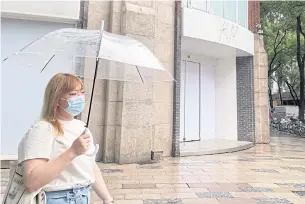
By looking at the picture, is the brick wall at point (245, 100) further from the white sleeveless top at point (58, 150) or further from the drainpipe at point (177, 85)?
the white sleeveless top at point (58, 150)

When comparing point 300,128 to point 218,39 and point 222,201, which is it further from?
point 222,201

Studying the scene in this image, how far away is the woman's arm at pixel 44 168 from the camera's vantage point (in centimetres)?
130

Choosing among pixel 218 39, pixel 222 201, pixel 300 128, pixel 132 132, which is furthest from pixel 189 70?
pixel 300 128

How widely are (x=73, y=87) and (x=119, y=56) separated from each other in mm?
639

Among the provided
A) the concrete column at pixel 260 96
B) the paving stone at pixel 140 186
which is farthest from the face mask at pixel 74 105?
the concrete column at pixel 260 96

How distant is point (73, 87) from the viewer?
152 centimetres

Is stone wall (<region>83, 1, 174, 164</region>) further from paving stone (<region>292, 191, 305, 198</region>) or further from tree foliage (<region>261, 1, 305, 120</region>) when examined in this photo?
tree foliage (<region>261, 1, 305, 120</region>)

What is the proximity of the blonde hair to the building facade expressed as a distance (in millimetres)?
2259

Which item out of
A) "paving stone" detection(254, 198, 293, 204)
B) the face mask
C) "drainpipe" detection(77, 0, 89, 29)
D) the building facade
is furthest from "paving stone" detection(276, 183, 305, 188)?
"drainpipe" detection(77, 0, 89, 29)

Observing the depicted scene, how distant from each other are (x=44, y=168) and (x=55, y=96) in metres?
0.37

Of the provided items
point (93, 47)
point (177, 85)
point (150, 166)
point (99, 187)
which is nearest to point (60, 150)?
point (99, 187)

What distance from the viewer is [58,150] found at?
142cm

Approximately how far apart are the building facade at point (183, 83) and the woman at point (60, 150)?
228 cm

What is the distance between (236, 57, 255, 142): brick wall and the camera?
1132 cm
